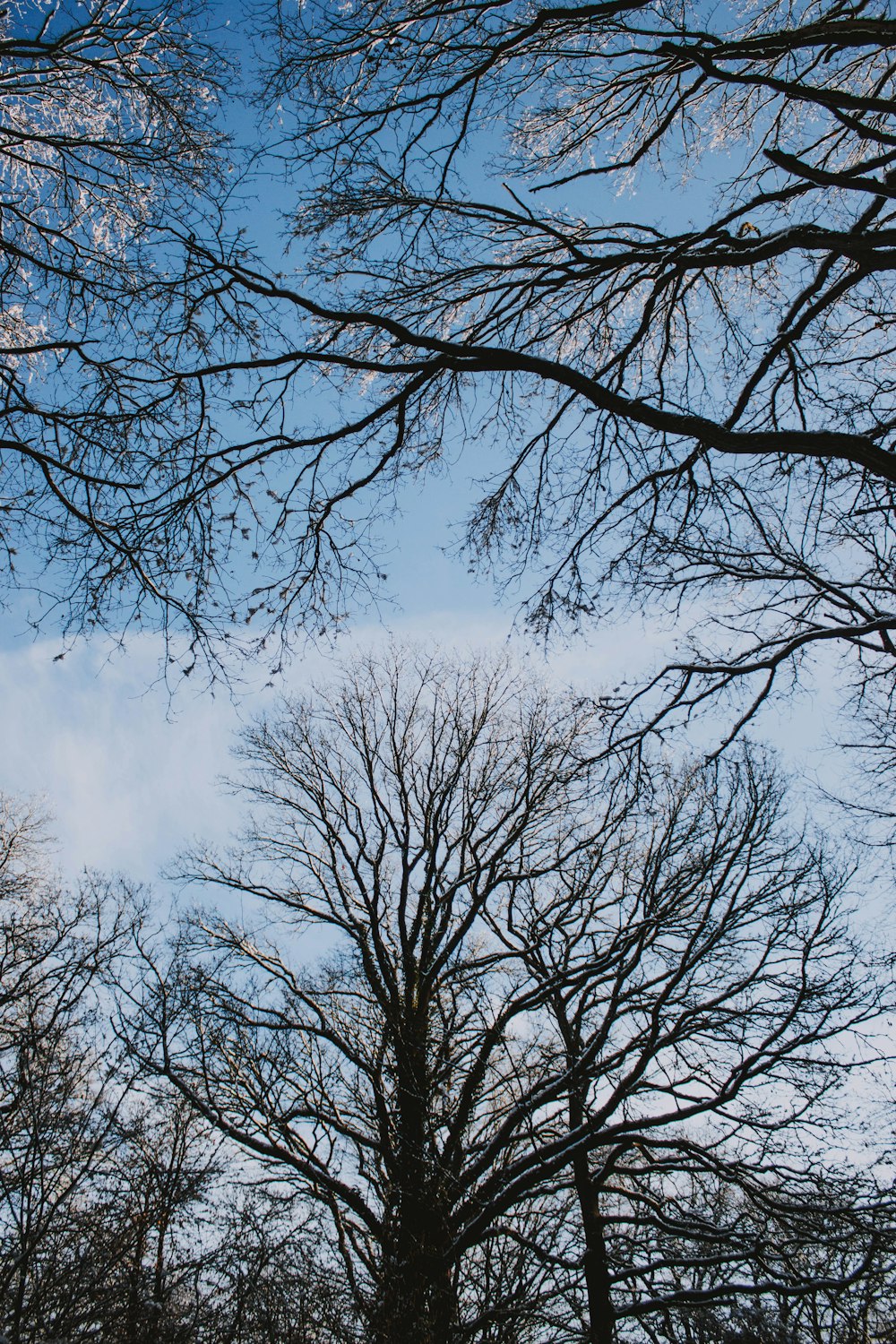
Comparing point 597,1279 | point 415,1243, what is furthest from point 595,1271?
point 415,1243

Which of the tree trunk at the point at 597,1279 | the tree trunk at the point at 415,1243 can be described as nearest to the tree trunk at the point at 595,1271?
the tree trunk at the point at 597,1279

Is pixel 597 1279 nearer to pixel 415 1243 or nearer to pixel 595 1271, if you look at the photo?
pixel 595 1271

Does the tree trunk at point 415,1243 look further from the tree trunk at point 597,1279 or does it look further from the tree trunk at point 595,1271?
the tree trunk at point 597,1279

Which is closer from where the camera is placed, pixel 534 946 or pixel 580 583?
pixel 580 583

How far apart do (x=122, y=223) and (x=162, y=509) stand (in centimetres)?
273

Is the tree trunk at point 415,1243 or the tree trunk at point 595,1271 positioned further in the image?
the tree trunk at point 595,1271

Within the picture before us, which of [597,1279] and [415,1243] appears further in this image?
[597,1279]

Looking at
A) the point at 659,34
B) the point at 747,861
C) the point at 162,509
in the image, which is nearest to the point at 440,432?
the point at 162,509

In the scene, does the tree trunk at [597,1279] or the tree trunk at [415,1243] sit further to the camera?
the tree trunk at [597,1279]

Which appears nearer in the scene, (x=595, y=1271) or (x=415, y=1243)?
(x=415, y=1243)

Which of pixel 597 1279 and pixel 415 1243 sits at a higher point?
pixel 415 1243

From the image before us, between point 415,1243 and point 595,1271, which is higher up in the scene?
point 415,1243

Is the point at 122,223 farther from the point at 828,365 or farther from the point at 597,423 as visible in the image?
the point at 828,365

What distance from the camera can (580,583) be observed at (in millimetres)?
6098
